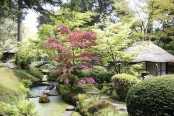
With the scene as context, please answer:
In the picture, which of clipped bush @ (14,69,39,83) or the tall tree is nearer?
the tall tree

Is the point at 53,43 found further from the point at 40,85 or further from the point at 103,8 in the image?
the point at 103,8

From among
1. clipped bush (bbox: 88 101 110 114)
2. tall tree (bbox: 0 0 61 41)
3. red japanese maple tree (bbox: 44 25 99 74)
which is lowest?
clipped bush (bbox: 88 101 110 114)

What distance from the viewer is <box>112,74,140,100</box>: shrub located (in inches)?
430

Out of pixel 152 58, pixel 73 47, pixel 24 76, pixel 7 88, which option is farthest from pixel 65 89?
pixel 152 58

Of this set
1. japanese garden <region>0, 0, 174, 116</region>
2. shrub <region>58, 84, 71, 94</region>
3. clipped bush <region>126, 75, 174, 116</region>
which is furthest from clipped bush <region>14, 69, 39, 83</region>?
clipped bush <region>126, 75, 174, 116</region>

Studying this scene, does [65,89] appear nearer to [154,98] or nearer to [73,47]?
[73,47]

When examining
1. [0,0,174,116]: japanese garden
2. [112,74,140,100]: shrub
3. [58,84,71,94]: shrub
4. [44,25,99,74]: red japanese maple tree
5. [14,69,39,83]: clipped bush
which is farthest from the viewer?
[14,69,39,83]: clipped bush

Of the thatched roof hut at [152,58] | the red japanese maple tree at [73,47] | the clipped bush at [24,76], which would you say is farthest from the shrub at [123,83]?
the clipped bush at [24,76]

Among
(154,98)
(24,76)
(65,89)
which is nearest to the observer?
(154,98)

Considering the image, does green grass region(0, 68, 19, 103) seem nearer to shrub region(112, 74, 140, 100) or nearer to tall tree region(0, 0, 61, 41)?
tall tree region(0, 0, 61, 41)

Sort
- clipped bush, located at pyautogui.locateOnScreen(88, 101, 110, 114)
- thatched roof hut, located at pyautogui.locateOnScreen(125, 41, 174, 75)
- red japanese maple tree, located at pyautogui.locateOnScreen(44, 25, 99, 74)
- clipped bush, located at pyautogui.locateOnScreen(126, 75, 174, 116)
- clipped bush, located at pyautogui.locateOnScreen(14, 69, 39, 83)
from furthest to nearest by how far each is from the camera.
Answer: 1. thatched roof hut, located at pyautogui.locateOnScreen(125, 41, 174, 75)
2. clipped bush, located at pyautogui.locateOnScreen(14, 69, 39, 83)
3. red japanese maple tree, located at pyautogui.locateOnScreen(44, 25, 99, 74)
4. clipped bush, located at pyautogui.locateOnScreen(88, 101, 110, 114)
5. clipped bush, located at pyautogui.locateOnScreen(126, 75, 174, 116)

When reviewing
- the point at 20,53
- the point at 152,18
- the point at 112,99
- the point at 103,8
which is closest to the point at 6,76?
the point at 20,53

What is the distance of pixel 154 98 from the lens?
6172mm

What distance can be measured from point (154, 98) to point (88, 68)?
7212mm
